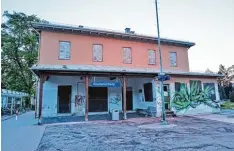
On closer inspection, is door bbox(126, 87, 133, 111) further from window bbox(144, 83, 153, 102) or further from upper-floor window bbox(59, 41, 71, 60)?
upper-floor window bbox(59, 41, 71, 60)

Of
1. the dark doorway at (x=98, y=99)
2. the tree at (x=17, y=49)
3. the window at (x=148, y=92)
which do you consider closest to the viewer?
the window at (x=148, y=92)

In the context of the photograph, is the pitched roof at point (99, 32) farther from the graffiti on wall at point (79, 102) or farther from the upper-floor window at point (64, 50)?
the graffiti on wall at point (79, 102)

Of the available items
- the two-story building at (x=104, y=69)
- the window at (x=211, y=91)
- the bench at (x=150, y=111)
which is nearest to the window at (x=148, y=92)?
the two-story building at (x=104, y=69)

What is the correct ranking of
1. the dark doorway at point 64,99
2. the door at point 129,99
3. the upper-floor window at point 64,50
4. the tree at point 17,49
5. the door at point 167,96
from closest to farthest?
the upper-floor window at point 64,50 → the dark doorway at point 64,99 → the door at point 167,96 → the door at point 129,99 → the tree at point 17,49

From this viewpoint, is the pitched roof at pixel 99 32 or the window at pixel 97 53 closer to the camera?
the pitched roof at pixel 99 32

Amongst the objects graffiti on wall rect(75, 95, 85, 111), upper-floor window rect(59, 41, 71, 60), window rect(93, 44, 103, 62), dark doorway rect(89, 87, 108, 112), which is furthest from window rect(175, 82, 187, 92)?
upper-floor window rect(59, 41, 71, 60)

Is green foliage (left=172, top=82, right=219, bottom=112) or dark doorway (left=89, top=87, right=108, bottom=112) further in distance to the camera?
dark doorway (left=89, top=87, right=108, bottom=112)

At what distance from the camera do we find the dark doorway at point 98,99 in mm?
14516

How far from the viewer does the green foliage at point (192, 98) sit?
45.1 feet

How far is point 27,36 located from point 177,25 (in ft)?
71.6

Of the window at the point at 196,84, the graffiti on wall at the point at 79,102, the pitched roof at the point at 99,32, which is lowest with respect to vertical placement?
the graffiti on wall at the point at 79,102

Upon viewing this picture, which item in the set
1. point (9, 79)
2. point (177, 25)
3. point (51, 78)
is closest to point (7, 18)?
point (9, 79)

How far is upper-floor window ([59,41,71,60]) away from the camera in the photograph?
13.2 m

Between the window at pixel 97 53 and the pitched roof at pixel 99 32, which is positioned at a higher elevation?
the pitched roof at pixel 99 32
